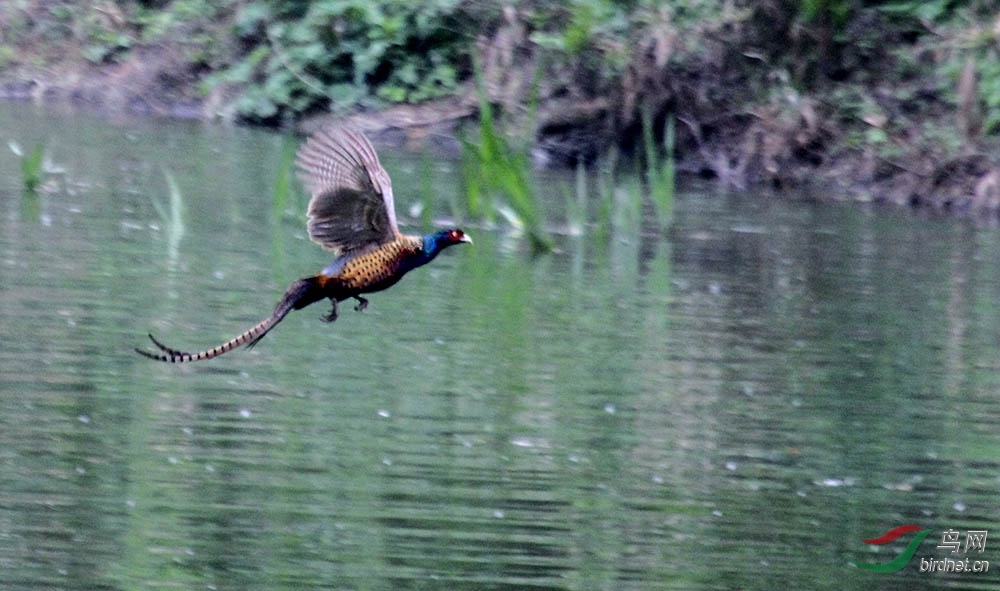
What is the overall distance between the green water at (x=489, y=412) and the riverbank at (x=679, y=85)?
16.3 ft

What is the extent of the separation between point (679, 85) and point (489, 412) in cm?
1205

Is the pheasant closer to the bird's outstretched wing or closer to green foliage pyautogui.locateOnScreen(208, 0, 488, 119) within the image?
the bird's outstretched wing

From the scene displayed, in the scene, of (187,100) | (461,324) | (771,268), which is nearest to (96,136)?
(187,100)

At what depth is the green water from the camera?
604 cm

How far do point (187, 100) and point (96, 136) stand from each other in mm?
4240

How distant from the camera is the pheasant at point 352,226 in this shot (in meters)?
6.72

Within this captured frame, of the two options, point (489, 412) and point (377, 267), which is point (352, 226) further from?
point (489, 412)

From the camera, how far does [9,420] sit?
294 inches

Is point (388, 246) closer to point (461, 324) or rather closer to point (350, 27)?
point (461, 324)

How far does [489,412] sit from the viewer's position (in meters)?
8.12

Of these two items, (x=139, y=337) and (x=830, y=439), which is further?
(x=139, y=337)

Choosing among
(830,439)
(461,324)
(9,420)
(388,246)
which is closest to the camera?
(388,246)

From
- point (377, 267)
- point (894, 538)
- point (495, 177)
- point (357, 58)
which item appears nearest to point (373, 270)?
point (377, 267)

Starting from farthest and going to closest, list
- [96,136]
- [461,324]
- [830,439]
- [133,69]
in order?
[133,69] < [96,136] < [461,324] < [830,439]
